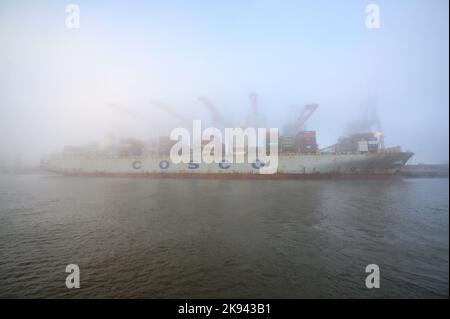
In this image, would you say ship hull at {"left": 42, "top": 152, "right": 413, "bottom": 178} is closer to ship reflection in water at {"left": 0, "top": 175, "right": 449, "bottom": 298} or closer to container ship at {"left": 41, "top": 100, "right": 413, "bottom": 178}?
container ship at {"left": 41, "top": 100, "right": 413, "bottom": 178}

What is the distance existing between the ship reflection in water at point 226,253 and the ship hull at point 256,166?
61.4 ft

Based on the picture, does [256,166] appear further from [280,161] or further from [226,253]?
[226,253]

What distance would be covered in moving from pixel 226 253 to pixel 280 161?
2612 centimetres

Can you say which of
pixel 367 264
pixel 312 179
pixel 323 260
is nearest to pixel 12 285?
pixel 323 260

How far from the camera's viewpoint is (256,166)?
31.3 meters

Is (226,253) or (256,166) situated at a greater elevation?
(256,166)

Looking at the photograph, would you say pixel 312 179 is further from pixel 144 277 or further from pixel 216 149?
pixel 144 277

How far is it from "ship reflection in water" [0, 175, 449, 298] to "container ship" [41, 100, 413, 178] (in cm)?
1891

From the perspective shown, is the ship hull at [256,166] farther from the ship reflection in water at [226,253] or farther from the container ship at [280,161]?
the ship reflection in water at [226,253]

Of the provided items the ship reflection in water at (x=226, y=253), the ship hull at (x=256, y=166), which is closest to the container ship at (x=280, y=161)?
the ship hull at (x=256, y=166)

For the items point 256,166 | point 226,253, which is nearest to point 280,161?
point 256,166

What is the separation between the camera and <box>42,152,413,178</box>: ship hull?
28.3 m

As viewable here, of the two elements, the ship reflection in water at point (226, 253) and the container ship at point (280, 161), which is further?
the container ship at point (280, 161)

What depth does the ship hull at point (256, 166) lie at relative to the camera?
92.8 feet
